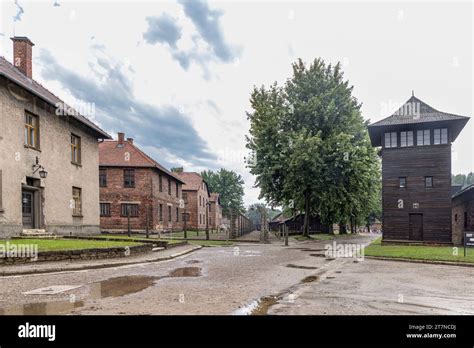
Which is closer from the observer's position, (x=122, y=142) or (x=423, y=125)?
(x=423, y=125)

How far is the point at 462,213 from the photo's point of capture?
26344 millimetres

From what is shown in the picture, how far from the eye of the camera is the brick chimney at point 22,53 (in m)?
19.5

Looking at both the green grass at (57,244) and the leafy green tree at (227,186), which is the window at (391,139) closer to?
the green grass at (57,244)

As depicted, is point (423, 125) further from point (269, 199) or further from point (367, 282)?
point (367, 282)

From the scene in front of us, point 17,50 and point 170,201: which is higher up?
point 17,50

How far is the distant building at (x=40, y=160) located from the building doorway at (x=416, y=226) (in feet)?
77.7

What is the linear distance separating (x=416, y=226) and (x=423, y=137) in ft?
21.9

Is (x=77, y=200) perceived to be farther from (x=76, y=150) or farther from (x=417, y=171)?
(x=417, y=171)

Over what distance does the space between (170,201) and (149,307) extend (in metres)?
35.6

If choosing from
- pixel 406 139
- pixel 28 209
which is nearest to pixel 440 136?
pixel 406 139

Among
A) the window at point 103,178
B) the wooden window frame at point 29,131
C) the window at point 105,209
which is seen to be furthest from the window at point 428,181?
the window at point 103,178
